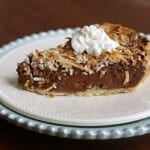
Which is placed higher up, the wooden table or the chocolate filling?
the wooden table

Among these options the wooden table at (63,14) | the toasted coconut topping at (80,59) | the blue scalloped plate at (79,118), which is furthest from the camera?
the wooden table at (63,14)

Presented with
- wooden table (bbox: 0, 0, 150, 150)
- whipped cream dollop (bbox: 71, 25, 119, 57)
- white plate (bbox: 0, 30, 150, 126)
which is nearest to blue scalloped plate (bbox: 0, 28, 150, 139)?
white plate (bbox: 0, 30, 150, 126)

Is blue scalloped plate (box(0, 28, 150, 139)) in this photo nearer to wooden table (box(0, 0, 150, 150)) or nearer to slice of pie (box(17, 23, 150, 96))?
slice of pie (box(17, 23, 150, 96))

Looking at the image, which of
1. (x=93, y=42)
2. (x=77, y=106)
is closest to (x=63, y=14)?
(x=93, y=42)

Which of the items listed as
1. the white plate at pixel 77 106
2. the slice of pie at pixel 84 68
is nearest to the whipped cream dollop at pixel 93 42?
the slice of pie at pixel 84 68

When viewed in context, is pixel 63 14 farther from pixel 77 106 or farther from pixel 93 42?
pixel 77 106

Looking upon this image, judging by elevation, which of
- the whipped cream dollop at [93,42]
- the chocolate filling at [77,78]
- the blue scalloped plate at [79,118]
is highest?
the whipped cream dollop at [93,42]

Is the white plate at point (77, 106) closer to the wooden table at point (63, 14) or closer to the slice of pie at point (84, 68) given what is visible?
the slice of pie at point (84, 68)
